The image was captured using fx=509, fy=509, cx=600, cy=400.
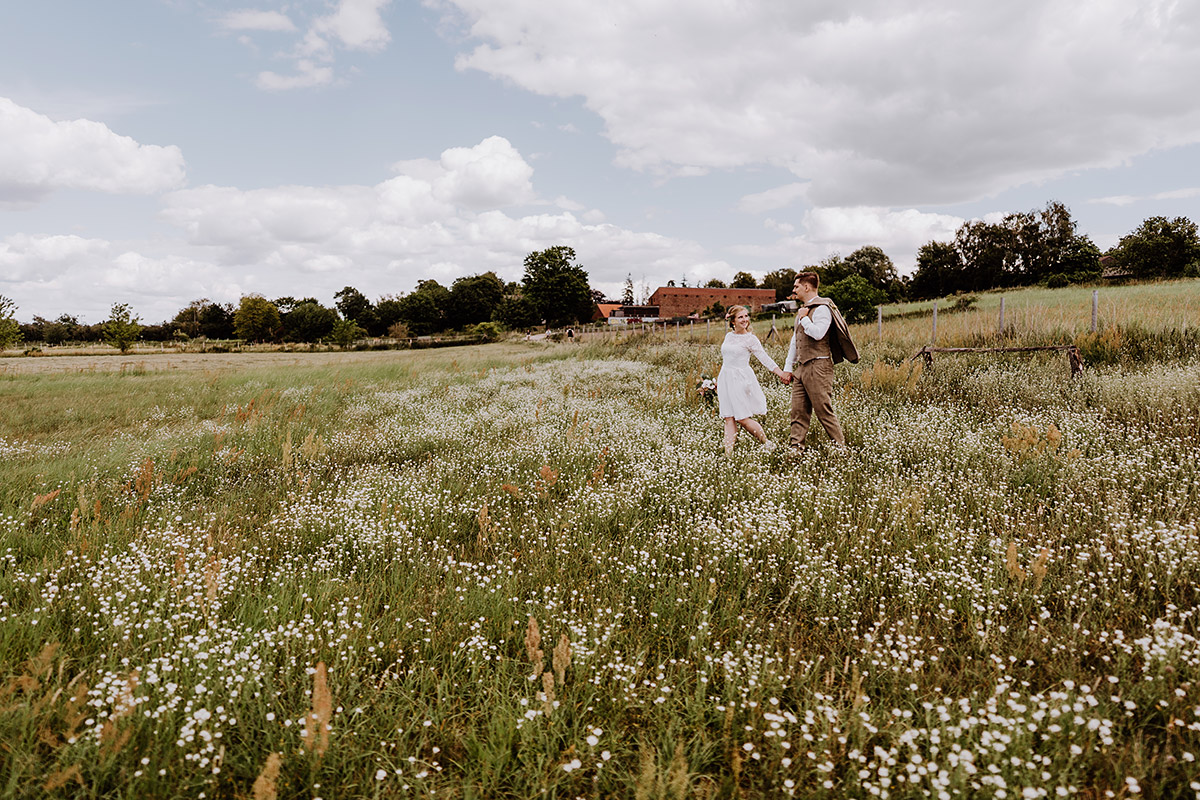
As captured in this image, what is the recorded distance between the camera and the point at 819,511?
473 centimetres

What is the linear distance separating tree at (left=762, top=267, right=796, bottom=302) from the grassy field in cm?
10772

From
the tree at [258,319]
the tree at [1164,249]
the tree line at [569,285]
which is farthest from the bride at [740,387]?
the tree at [258,319]

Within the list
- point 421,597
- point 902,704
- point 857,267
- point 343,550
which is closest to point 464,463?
point 343,550

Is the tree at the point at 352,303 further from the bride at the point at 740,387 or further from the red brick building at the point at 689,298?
the bride at the point at 740,387

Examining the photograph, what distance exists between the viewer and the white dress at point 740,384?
23.4 ft

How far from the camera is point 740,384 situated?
713 centimetres

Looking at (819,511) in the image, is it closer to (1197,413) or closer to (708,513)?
(708,513)

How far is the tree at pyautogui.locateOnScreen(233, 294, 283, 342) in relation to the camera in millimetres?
86500

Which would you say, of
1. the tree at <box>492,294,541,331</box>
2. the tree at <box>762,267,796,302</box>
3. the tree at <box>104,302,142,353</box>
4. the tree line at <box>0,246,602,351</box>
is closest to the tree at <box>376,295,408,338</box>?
the tree line at <box>0,246,602,351</box>

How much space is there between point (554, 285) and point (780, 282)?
194 feet

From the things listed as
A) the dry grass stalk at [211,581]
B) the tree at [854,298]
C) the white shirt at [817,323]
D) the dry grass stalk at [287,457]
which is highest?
the tree at [854,298]

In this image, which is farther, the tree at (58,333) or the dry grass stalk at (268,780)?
the tree at (58,333)

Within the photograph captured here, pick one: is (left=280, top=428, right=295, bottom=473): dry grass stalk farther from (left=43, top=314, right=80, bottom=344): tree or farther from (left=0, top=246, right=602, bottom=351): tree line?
(left=43, top=314, right=80, bottom=344): tree

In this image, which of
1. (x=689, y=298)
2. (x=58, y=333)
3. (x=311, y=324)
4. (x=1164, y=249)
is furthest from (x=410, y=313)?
(x=1164, y=249)
